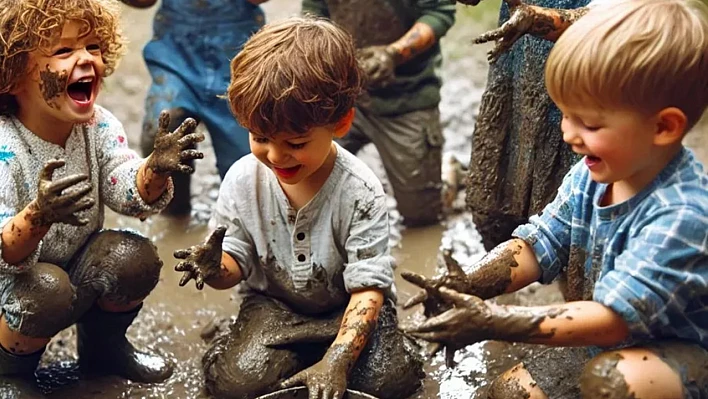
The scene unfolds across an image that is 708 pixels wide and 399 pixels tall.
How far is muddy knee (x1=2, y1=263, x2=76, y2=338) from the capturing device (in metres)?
2.43

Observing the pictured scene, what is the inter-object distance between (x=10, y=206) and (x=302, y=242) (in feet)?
2.36

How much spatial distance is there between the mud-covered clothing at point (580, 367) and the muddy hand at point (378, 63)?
1.36 m

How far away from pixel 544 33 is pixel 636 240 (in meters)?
0.60

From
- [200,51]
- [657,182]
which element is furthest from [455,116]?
[657,182]

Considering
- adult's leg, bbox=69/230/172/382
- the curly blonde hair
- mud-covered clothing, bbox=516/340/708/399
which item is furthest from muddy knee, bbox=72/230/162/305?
mud-covered clothing, bbox=516/340/708/399

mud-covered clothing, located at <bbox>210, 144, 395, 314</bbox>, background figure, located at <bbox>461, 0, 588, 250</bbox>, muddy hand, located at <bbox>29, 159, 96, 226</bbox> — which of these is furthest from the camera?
background figure, located at <bbox>461, 0, 588, 250</bbox>

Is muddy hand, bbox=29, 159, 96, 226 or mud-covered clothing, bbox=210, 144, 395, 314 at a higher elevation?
muddy hand, bbox=29, 159, 96, 226

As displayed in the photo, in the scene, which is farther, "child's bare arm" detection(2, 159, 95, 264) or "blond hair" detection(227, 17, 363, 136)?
"blond hair" detection(227, 17, 363, 136)

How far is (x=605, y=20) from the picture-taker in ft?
6.27

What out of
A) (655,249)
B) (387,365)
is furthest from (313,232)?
(655,249)

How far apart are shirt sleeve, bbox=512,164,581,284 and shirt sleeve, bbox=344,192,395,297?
1.25 ft

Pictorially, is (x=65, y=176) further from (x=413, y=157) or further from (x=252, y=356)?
(x=413, y=157)

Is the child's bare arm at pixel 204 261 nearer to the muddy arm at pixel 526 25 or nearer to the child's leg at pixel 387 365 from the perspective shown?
the child's leg at pixel 387 365

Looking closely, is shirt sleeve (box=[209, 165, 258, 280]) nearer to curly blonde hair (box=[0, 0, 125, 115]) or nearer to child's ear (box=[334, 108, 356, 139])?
child's ear (box=[334, 108, 356, 139])
